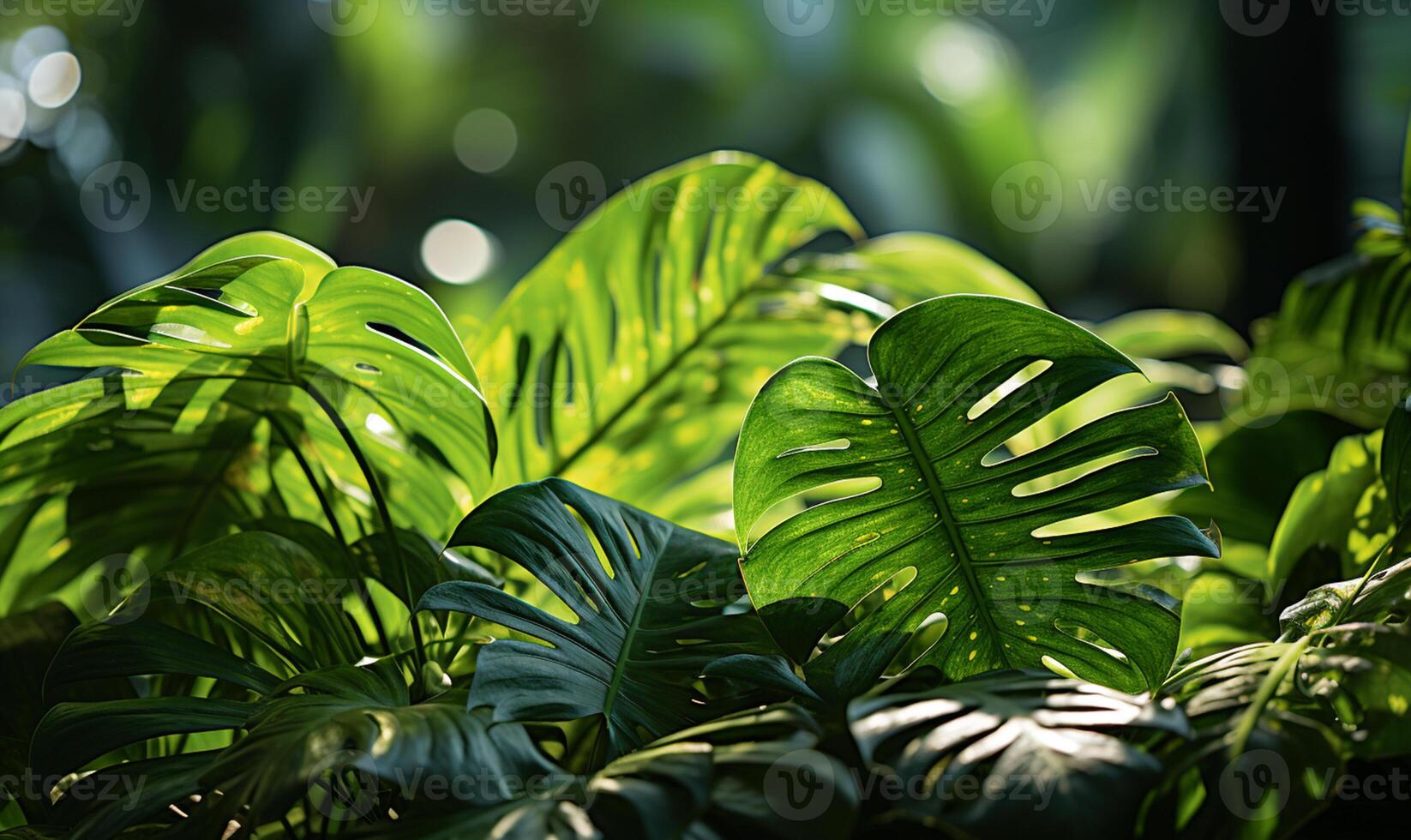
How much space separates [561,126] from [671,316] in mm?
3856

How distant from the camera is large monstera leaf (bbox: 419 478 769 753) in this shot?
17.6 inches

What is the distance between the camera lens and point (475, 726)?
16.4 inches

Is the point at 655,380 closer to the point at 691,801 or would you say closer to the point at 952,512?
the point at 952,512

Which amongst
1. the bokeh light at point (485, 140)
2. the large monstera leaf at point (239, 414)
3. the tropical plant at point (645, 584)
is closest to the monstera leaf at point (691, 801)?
the tropical plant at point (645, 584)

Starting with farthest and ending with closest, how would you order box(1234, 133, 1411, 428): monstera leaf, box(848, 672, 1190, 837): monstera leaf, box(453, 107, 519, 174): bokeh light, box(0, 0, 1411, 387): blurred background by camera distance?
box(453, 107, 519, 174): bokeh light < box(0, 0, 1411, 387): blurred background < box(1234, 133, 1411, 428): monstera leaf < box(848, 672, 1190, 837): monstera leaf

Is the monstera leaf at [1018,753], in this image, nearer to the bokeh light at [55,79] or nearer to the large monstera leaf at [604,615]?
the large monstera leaf at [604,615]

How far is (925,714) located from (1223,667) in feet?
0.61

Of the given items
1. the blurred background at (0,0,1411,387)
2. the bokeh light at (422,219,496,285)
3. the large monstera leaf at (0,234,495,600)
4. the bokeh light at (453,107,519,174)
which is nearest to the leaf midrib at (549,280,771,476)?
the large monstera leaf at (0,234,495,600)

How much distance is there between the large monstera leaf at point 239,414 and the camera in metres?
0.53

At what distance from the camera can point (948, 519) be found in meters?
0.52

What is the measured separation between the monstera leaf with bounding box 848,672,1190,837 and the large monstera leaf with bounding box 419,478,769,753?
0.46ft

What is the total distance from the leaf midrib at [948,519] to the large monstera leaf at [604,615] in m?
0.13

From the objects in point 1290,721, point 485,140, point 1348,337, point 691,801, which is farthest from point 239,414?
point 485,140

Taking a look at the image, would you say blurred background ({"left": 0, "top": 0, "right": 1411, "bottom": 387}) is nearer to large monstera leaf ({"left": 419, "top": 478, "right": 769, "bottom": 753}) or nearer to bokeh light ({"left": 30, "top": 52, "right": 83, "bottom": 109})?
bokeh light ({"left": 30, "top": 52, "right": 83, "bottom": 109})
